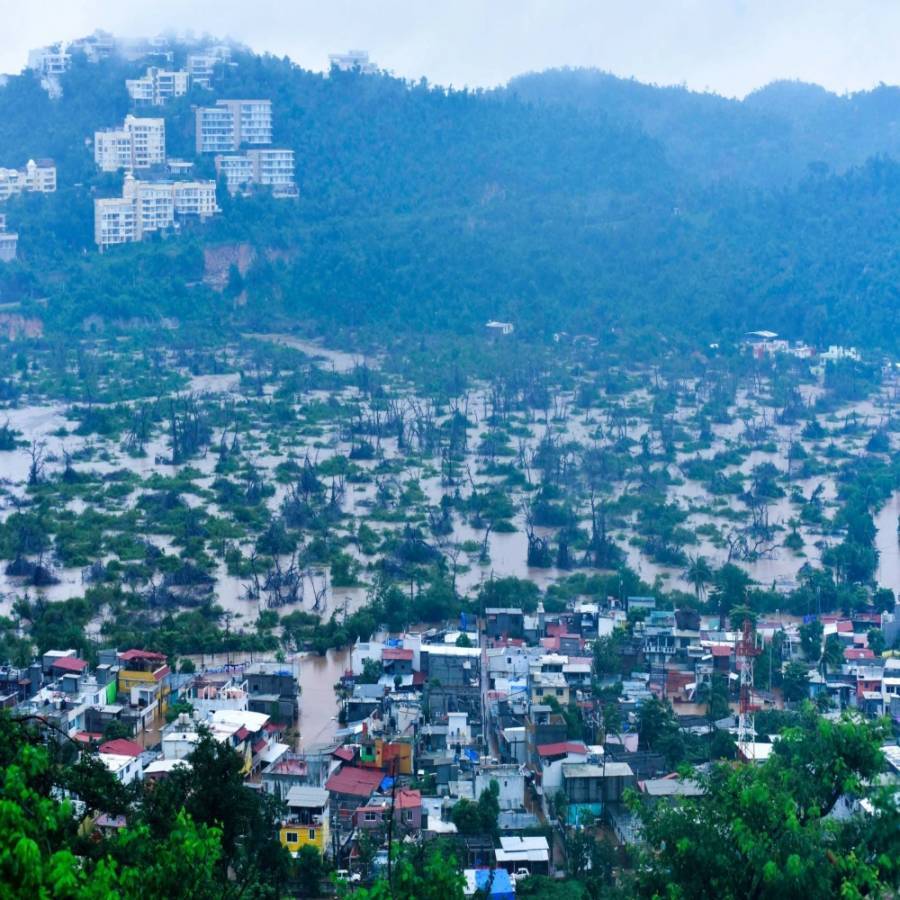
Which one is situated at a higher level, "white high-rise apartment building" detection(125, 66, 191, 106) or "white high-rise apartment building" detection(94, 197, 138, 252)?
"white high-rise apartment building" detection(125, 66, 191, 106)

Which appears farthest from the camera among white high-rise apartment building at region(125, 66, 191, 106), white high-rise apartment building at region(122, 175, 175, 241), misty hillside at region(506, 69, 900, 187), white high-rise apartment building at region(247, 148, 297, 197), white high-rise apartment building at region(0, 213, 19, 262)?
misty hillside at region(506, 69, 900, 187)

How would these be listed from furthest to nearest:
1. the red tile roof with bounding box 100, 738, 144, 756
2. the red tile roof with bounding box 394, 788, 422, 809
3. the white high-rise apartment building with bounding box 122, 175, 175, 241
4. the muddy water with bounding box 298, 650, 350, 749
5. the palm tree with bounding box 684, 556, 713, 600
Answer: the white high-rise apartment building with bounding box 122, 175, 175, 241 → the palm tree with bounding box 684, 556, 713, 600 → the muddy water with bounding box 298, 650, 350, 749 → the red tile roof with bounding box 100, 738, 144, 756 → the red tile roof with bounding box 394, 788, 422, 809

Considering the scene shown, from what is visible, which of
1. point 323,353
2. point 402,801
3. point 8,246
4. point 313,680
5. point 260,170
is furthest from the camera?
point 260,170

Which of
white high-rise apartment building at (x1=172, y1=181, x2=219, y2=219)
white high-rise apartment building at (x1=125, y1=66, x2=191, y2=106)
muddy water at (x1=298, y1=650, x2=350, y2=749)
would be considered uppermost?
white high-rise apartment building at (x1=125, y1=66, x2=191, y2=106)

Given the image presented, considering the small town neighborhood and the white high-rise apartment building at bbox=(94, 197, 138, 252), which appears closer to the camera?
the small town neighborhood

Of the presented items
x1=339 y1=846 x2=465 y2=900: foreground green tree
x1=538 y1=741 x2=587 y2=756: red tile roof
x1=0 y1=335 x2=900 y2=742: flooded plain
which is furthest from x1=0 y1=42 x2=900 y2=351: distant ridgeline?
x1=339 y1=846 x2=465 y2=900: foreground green tree

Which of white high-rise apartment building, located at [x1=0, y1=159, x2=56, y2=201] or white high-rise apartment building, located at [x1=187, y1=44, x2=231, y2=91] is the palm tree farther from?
white high-rise apartment building, located at [x1=187, y1=44, x2=231, y2=91]

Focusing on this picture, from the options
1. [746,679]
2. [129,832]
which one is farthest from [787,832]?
[746,679]

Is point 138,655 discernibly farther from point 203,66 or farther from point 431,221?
point 203,66
